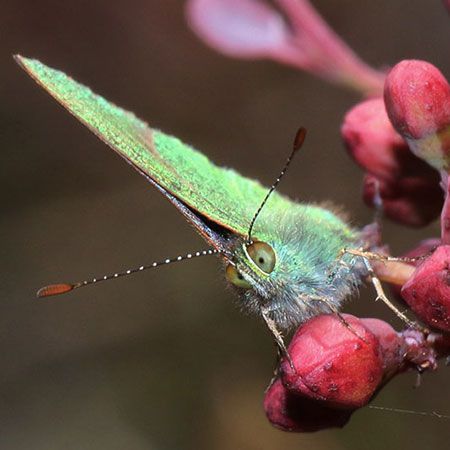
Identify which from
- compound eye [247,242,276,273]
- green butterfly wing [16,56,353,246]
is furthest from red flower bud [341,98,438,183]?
compound eye [247,242,276,273]

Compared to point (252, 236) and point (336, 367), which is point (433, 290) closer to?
point (336, 367)

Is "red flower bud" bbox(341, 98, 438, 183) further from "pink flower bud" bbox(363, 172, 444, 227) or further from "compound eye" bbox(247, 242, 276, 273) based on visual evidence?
"compound eye" bbox(247, 242, 276, 273)

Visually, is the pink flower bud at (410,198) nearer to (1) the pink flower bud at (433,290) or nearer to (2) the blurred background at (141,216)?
(1) the pink flower bud at (433,290)

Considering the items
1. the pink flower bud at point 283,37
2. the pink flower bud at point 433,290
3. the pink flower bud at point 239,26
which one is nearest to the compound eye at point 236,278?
the pink flower bud at point 433,290

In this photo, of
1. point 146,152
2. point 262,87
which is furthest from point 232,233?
point 262,87

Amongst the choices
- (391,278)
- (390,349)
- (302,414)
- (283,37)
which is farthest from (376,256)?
(283,37)

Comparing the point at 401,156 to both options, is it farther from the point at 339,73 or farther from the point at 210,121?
the point at 210,121
